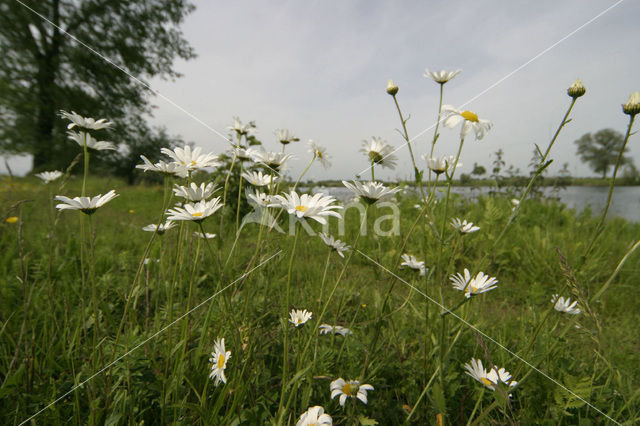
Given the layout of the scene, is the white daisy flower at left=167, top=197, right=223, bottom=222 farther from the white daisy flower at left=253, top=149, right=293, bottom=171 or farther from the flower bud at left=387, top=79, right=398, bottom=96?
the flower bud at left=387, top=79, right=398, bottom=96

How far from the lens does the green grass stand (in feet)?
2.74

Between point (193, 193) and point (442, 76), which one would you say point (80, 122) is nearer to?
point (193, 193)

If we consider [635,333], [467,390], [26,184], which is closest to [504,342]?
[467,390]

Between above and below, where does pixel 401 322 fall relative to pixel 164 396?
below

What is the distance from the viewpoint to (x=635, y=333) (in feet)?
5.67

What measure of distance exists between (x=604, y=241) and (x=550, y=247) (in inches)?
35.6

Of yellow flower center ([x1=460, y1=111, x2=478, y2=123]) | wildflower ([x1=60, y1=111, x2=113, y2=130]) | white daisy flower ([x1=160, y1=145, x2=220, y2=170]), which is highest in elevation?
yellow flower center ([x1=460, y1=111, x2=478, y2=123])

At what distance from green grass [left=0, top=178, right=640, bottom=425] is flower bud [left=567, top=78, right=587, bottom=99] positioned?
0.53 meters

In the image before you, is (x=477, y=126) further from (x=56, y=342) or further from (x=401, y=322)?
(x=56, y=342)

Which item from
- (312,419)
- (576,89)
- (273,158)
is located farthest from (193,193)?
(576,89)

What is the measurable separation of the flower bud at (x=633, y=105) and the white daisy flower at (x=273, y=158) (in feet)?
3.36

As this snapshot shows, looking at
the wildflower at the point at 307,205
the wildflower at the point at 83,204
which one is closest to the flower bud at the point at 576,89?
the wildflower at the point at 307,205

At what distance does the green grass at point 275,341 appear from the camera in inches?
32.9

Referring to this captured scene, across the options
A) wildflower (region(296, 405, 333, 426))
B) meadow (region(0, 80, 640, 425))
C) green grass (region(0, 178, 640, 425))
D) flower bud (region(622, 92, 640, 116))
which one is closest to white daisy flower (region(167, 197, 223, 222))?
meadow (region(0, 80, 640, 425))
